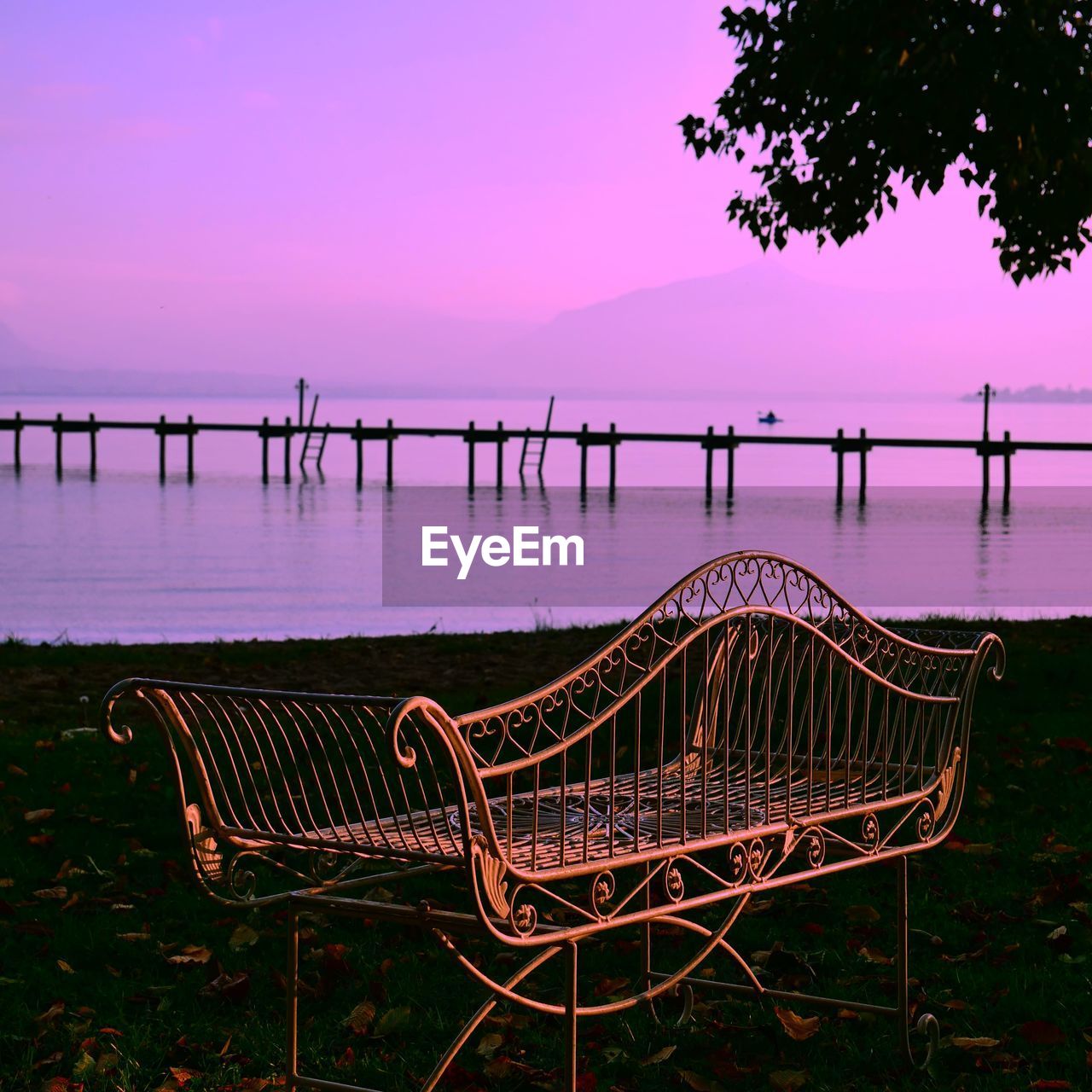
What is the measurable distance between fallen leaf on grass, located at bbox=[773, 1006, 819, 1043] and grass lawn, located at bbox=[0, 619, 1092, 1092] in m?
0.01

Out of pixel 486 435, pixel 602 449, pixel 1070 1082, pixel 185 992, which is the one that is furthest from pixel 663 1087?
pixel 602 449

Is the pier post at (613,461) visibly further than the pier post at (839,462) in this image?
Yes

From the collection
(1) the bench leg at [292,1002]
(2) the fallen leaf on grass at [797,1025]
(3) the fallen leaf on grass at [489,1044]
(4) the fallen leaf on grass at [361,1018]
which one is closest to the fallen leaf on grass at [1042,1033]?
(2) the fallen leaf on grass at [797,1025]

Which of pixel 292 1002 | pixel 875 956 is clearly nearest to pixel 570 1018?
pixel 292 1002

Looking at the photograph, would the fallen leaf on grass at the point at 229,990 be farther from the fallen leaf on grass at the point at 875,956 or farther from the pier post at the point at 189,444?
the pier post at the point at 189,444

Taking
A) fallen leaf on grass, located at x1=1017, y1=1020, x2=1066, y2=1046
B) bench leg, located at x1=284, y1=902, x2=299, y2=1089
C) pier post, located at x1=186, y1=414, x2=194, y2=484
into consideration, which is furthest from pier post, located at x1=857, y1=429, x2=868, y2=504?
bench leg, located at x1=284, y1=902, x2=299, y2=1089

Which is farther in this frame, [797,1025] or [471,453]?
[471,453]

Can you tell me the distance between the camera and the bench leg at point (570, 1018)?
3.12 metres

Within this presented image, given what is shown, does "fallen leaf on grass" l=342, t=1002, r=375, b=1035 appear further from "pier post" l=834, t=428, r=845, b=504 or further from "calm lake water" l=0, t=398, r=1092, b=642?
"pier post" l=834, t=428, r=845, b=504

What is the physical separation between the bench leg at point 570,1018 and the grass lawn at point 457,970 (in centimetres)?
65

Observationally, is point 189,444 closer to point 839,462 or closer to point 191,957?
point 839,462

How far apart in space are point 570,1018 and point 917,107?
7.60 m

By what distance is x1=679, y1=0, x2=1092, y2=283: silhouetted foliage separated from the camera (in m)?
9.34

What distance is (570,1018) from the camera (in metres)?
3.18
